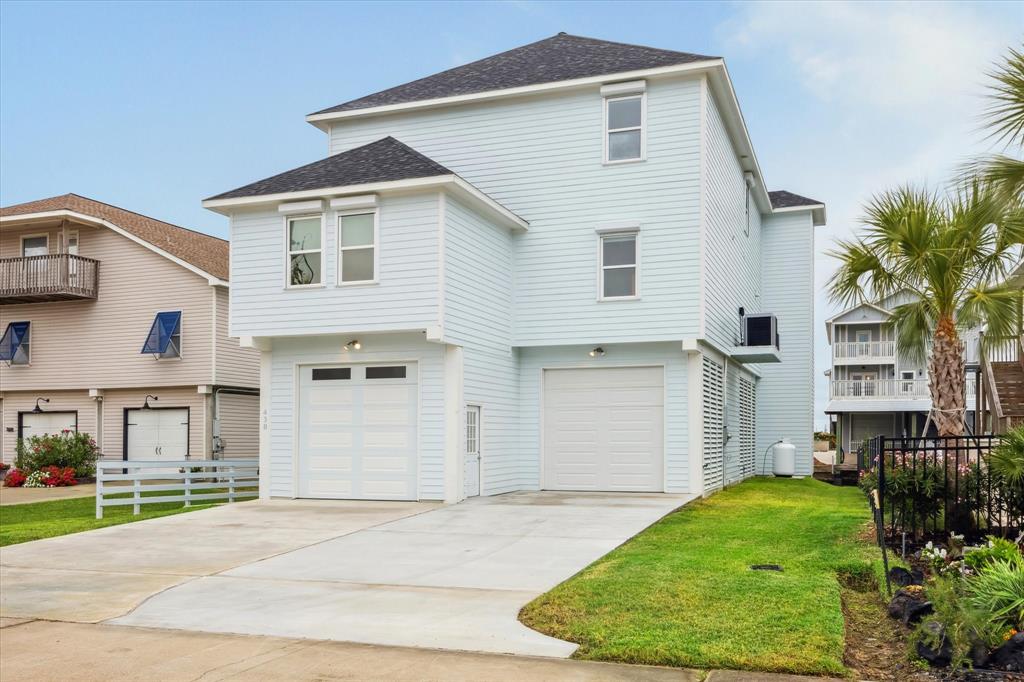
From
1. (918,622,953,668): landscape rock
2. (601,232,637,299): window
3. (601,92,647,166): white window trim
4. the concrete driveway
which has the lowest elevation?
the concrete driveway

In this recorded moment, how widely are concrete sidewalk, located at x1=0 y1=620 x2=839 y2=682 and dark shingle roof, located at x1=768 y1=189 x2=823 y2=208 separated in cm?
2468

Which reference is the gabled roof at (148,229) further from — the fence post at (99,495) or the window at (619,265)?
the window at (619,265)

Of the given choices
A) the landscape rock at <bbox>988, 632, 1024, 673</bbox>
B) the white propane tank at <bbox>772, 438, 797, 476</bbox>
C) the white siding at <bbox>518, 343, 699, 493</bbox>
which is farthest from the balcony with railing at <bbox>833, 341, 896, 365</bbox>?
the landscape rock at <bbox>988, 632, 1024, 673</bbox>

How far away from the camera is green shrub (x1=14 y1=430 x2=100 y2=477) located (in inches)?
1045

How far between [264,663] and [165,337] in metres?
21.6

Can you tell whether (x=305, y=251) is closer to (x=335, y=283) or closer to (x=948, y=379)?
(x=335, y=283)

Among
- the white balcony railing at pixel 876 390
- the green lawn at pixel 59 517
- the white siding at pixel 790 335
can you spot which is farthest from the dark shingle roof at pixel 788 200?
the green lawn at pixel 59 517

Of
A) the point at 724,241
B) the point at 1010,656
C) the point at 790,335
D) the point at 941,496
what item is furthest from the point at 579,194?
the point at 1010,656

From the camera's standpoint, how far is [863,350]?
5356cm

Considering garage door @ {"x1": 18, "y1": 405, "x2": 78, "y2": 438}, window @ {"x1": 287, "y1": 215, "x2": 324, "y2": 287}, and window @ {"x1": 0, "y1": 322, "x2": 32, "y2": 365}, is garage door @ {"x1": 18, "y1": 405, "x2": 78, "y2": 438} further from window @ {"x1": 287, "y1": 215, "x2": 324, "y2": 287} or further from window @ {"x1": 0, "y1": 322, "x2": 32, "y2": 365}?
window @ {"x1": 287, "y1": 215, "x2": 324, "y2": 287}

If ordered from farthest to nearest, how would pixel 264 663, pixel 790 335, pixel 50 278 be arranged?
pixel 790 335
pixel 50 278
pixel 264 663

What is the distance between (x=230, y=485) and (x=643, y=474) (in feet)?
28.8

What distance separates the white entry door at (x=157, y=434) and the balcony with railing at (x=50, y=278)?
394 centimetres

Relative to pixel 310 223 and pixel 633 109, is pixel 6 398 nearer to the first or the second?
pixel 310 223
